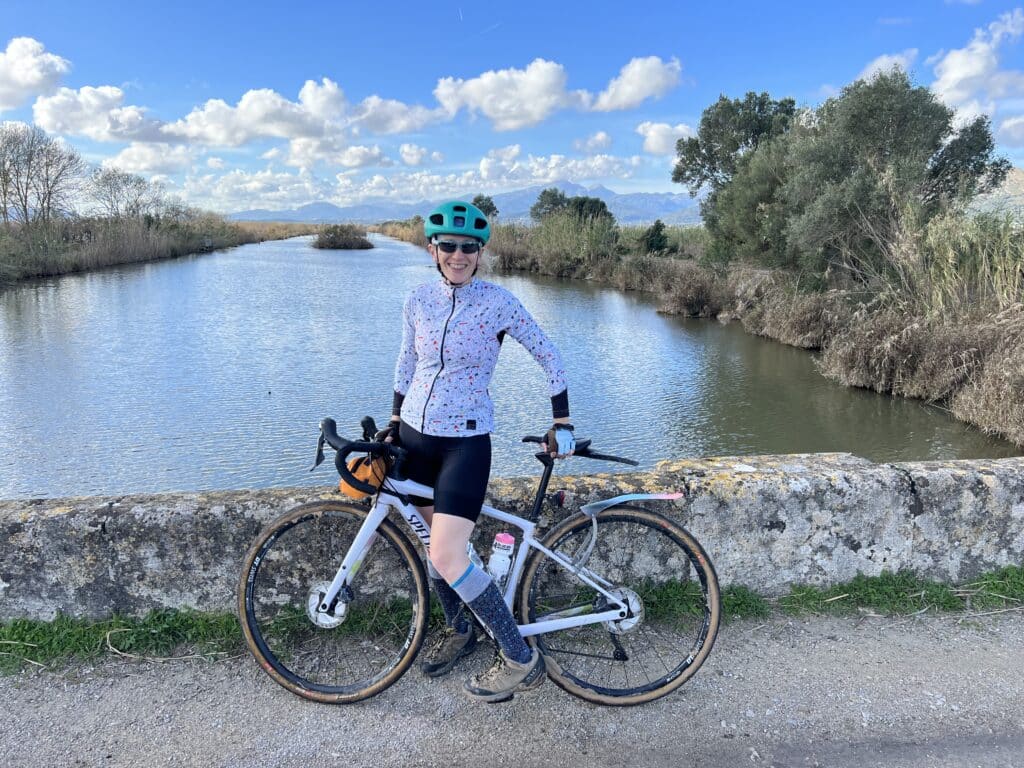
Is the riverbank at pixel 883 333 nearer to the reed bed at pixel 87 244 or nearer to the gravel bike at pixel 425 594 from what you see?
the gravel bike at pixel 425 594

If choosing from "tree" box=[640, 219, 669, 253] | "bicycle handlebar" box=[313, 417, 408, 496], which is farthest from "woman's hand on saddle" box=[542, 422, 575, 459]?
"tree" box=[640, 219, 669, 253]

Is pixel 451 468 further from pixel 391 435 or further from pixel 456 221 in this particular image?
pixel 456 221

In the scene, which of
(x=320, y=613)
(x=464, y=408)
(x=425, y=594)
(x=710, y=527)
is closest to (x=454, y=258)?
(x=464, y=408)

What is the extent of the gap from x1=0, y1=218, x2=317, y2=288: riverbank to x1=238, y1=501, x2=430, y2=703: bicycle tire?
29998 millimetres

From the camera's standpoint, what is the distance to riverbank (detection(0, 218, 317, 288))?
28844mm

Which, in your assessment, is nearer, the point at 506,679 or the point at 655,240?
the point at 506,679

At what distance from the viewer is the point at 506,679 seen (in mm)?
2426

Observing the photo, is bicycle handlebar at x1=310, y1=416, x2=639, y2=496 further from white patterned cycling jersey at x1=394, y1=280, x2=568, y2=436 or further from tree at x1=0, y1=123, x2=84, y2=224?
tree at x1=0, y1=123, x2=84, y2=224

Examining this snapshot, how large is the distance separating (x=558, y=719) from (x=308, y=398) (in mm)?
9347

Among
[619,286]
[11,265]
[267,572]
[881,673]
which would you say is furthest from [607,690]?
[11,265]

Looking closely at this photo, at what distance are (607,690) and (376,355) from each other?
1248 cm

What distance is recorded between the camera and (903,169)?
14156mm

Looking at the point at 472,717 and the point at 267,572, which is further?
the point at 267,572

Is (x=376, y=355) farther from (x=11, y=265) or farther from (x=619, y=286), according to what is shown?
(x=11, y=265)
